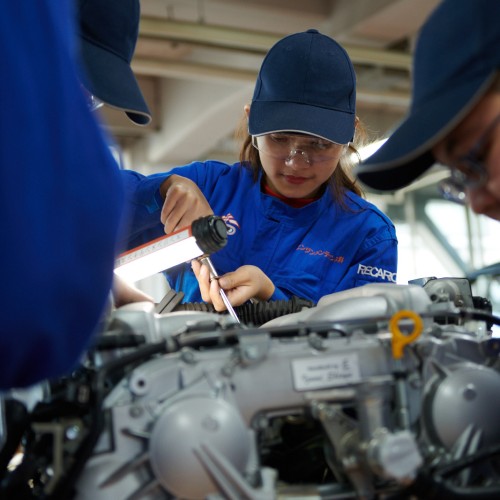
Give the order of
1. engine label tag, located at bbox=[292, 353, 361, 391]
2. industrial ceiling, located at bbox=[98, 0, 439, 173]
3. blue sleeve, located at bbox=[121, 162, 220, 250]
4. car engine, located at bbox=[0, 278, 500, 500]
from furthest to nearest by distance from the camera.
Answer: industrial ceiling, located at bbox=[98, 0, 439, 173] → blue sleeve, located at bbox=[121, 162, 220, 250] → engine label tag, located at bbox=[292, 353, 361, 391] → car engine, located at bbox=[0, 278, 500, 500]

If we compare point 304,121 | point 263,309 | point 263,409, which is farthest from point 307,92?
point 263,409

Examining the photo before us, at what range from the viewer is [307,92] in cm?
219

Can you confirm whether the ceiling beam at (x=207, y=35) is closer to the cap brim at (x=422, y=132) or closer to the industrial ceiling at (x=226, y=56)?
the industrial ceiling at (x=226, y=56)

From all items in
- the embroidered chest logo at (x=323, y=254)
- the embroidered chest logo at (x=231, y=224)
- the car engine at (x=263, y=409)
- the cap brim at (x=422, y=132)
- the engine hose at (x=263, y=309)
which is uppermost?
the embroidered chest logo at (x=231, y=224)

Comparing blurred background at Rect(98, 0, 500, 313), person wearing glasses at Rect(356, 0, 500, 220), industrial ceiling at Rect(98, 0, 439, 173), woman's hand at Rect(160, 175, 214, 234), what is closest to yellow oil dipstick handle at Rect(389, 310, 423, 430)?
person wearing glasses at Rect(356, 0, 500, 220)

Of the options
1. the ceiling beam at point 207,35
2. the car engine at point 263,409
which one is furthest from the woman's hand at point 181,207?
the ceiling beam at point 207,35

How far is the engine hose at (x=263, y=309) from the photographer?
2.02 meters

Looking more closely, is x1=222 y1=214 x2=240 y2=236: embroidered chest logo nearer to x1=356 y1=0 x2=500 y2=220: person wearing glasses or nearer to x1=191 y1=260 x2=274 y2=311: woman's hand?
x1=191 y1=260 x2=274 y2=311: woman's hand

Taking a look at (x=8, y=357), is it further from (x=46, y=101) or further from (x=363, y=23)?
(x=363, y=23)

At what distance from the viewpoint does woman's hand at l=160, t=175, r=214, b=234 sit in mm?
2184

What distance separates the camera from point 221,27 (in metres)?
5.64

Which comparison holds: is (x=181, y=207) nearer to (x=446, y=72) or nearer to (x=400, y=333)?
(x=400, y=333)

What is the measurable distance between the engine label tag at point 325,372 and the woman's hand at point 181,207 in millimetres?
877

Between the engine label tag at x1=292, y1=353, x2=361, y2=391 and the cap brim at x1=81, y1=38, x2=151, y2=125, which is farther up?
the cap brim at x1=81, y1=38, x2=151, y2=125
